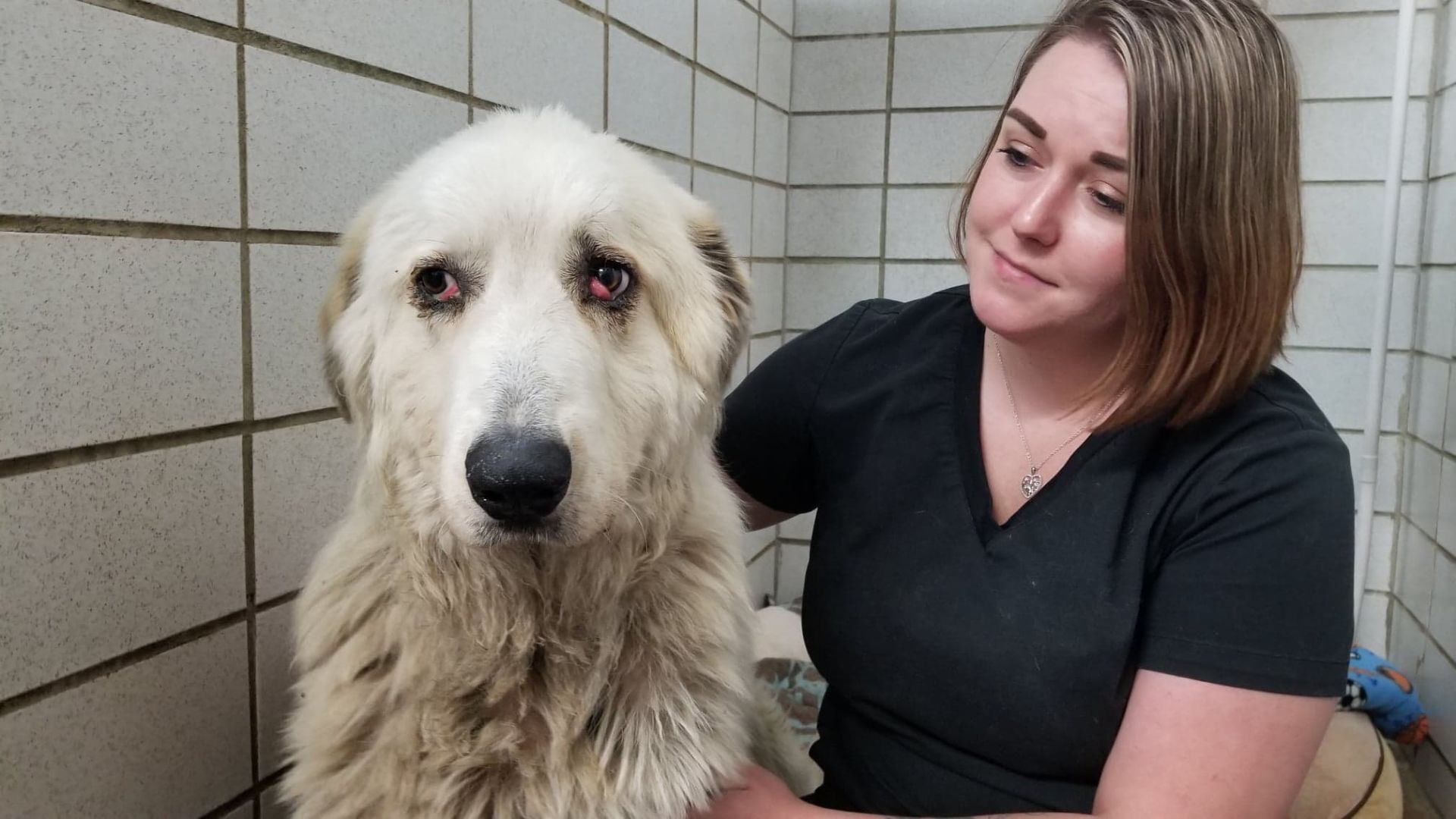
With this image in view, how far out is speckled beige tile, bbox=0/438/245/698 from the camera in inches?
35.2

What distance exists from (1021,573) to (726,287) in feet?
1.57

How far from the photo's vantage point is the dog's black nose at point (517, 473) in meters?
0.80

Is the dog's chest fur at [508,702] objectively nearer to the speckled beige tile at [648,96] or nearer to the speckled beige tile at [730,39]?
the speckled beige tile at [648,96]

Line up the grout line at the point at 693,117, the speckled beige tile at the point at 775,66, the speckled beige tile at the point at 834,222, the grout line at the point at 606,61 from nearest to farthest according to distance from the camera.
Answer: the grout line at the point at 606,61 < the grout line at the point at 693,117 < the speckled beige tile at the point at 775,66 < the speckled beige tile at the point at 834,222

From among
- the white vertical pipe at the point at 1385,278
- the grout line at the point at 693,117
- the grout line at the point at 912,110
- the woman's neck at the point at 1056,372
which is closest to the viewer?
the woman's neck at the point at 1056,372

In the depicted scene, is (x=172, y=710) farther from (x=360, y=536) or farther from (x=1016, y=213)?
(x=1016, y=213)

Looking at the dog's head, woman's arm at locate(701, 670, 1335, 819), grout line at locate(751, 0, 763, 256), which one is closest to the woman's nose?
the dog's head

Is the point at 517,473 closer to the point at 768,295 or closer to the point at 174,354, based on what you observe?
the point at 174,354

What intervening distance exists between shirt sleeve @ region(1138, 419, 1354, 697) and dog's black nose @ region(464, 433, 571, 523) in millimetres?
686

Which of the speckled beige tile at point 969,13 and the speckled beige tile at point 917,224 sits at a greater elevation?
the speckled beige tile at point 969,13

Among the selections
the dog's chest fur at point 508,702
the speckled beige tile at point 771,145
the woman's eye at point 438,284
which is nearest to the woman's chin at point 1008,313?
the dog's chest fur at point 508,702

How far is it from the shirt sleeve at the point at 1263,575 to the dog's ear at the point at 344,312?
0.89m

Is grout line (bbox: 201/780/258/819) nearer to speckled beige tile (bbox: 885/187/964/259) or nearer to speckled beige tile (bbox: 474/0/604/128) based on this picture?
speckled beige tile (bbox: 474/0/604/128)

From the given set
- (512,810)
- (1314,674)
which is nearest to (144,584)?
(512,810)
